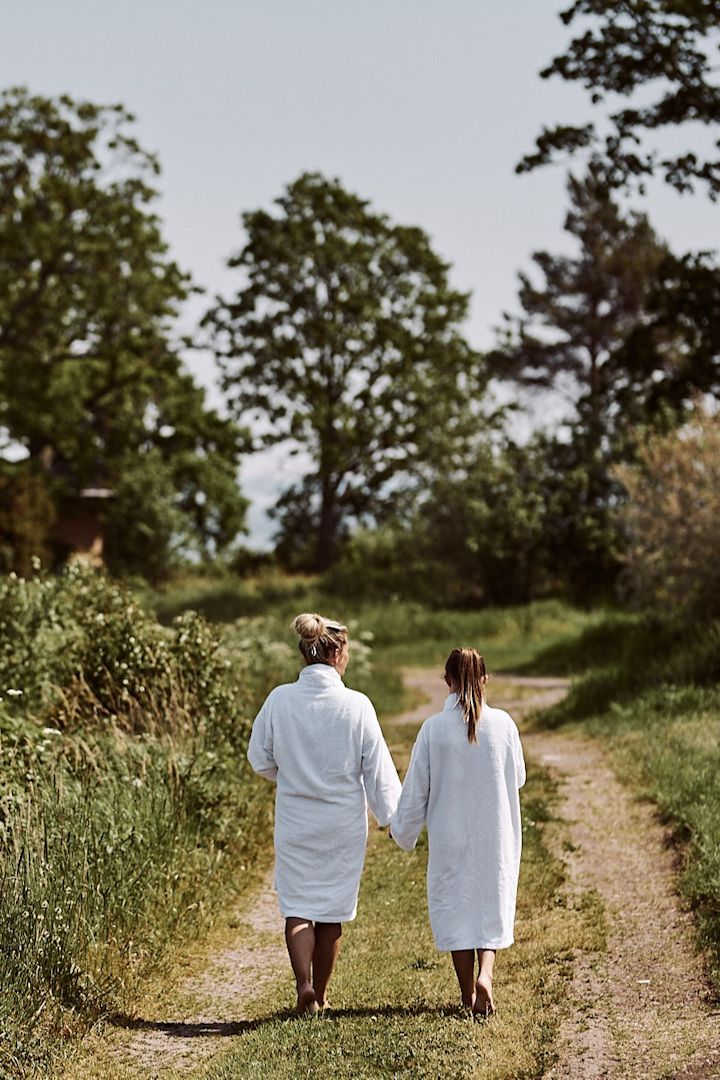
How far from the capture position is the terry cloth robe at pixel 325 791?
5.94 meters

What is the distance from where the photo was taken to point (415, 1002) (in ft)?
20.7

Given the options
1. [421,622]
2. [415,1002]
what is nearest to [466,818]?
[415,1002]

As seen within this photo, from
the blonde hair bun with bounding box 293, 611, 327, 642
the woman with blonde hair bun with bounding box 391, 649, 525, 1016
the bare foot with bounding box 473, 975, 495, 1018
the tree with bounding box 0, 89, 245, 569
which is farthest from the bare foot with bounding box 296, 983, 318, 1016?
the tree with bounding box 0, 89, 245, 569

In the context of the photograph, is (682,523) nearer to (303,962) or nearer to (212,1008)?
(212,1008)

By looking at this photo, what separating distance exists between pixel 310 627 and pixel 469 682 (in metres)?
0.78

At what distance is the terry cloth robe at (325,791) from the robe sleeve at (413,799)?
0.06 metres

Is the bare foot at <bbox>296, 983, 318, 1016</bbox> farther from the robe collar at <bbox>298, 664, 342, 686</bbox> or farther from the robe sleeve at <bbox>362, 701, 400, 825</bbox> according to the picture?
the robe collar at <bbox>298, 664, 342, 686</bbox>

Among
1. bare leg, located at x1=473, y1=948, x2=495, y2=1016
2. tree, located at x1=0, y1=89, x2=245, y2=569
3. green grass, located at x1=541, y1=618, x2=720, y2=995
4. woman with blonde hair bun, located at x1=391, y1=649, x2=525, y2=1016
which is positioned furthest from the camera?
tree, located at x1=0, y1=89, x2=245, y2=569

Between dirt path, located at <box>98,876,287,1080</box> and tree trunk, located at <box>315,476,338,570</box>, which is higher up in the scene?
tree trunk, located at <box>315,476,338,570</box>

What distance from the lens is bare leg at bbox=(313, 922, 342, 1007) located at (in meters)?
5.99

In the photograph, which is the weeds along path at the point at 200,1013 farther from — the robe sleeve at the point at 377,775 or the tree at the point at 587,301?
the tree at the point at 587,301

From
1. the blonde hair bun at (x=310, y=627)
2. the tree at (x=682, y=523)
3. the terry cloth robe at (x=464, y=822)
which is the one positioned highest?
the tree at (x=682, y=523)

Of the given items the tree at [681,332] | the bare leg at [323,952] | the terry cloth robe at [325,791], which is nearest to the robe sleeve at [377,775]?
the terry cloth robe at [325,791]

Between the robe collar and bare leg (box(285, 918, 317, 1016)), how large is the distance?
44.3 inches
